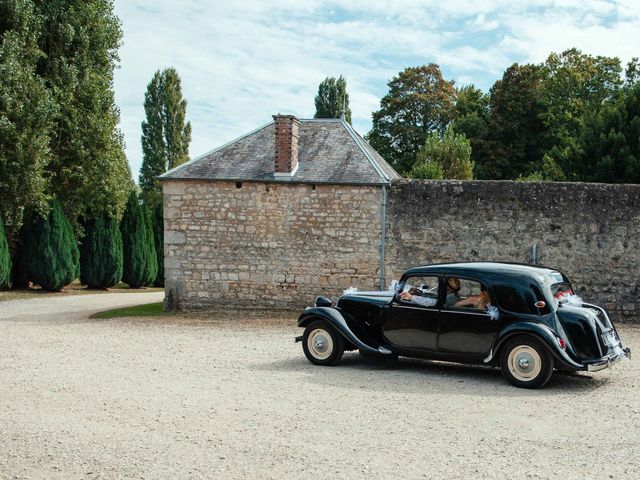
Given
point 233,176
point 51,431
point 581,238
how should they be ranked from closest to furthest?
1. point 51,431
2. point 581,238
3. point 233,176

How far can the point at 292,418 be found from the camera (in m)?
6.49

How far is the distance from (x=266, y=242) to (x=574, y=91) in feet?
80.2

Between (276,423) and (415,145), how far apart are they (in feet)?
110

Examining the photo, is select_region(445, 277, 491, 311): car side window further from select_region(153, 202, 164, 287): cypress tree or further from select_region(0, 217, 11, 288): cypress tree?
select_region(153, 202, 164, 287): cypress tree

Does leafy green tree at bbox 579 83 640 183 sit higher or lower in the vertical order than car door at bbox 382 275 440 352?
higher

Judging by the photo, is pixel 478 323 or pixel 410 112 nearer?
pixel 478 323

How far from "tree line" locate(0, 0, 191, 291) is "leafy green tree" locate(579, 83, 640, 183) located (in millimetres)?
17466

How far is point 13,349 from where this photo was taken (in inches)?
435

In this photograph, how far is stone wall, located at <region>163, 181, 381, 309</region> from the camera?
1560 cm

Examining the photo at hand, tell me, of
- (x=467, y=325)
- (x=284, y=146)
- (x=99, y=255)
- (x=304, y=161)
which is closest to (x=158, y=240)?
(x=99, y=255)

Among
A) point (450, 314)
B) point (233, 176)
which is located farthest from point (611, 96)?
point (450, 314)

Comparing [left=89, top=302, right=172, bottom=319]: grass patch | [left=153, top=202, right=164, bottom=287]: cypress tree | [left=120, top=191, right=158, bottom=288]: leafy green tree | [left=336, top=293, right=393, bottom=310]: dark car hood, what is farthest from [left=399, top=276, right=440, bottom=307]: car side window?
[left=153, top=202, right=164, bottom=287]: cypress tree

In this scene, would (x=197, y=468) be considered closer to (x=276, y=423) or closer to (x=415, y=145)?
(x=276, y=423)

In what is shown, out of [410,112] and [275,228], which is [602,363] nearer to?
[275,228]
